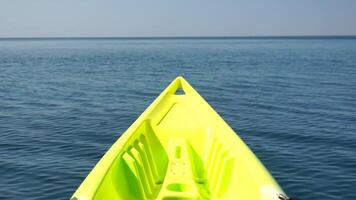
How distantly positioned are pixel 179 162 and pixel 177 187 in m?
1.51

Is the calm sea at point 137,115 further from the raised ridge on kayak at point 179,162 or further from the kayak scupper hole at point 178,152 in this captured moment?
the kayak scupper hole at point 178,152

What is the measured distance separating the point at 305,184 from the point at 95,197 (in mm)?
6378

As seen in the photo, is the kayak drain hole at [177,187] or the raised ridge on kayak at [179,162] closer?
the raised ridge on kayak at [179,162]

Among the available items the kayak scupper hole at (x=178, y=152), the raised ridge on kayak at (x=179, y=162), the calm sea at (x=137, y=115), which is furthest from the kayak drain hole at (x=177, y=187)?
the calm sea at (x=137, y=115)

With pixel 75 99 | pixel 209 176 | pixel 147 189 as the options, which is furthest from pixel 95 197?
pixel 75 99

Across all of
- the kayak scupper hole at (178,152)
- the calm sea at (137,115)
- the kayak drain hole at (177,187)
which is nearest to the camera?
the kayak drain hole at (177,187)

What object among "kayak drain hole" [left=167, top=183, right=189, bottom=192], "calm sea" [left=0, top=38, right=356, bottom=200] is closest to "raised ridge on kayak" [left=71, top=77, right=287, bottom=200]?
"kayak drain hole" [left=167, top=183, right=189, bottom=192]

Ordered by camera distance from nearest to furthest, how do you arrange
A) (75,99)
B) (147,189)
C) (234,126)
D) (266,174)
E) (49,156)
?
(266,174)
(147,189)
(49,156)
(234,126)
(75,99)

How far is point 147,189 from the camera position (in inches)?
297

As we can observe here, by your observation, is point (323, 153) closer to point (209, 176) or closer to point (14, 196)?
point (209, 176)

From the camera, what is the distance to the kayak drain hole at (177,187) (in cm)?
711

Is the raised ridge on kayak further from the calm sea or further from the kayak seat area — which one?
the calm sea

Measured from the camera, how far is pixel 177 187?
7.20 m

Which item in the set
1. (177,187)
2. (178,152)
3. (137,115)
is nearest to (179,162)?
(178,152)
